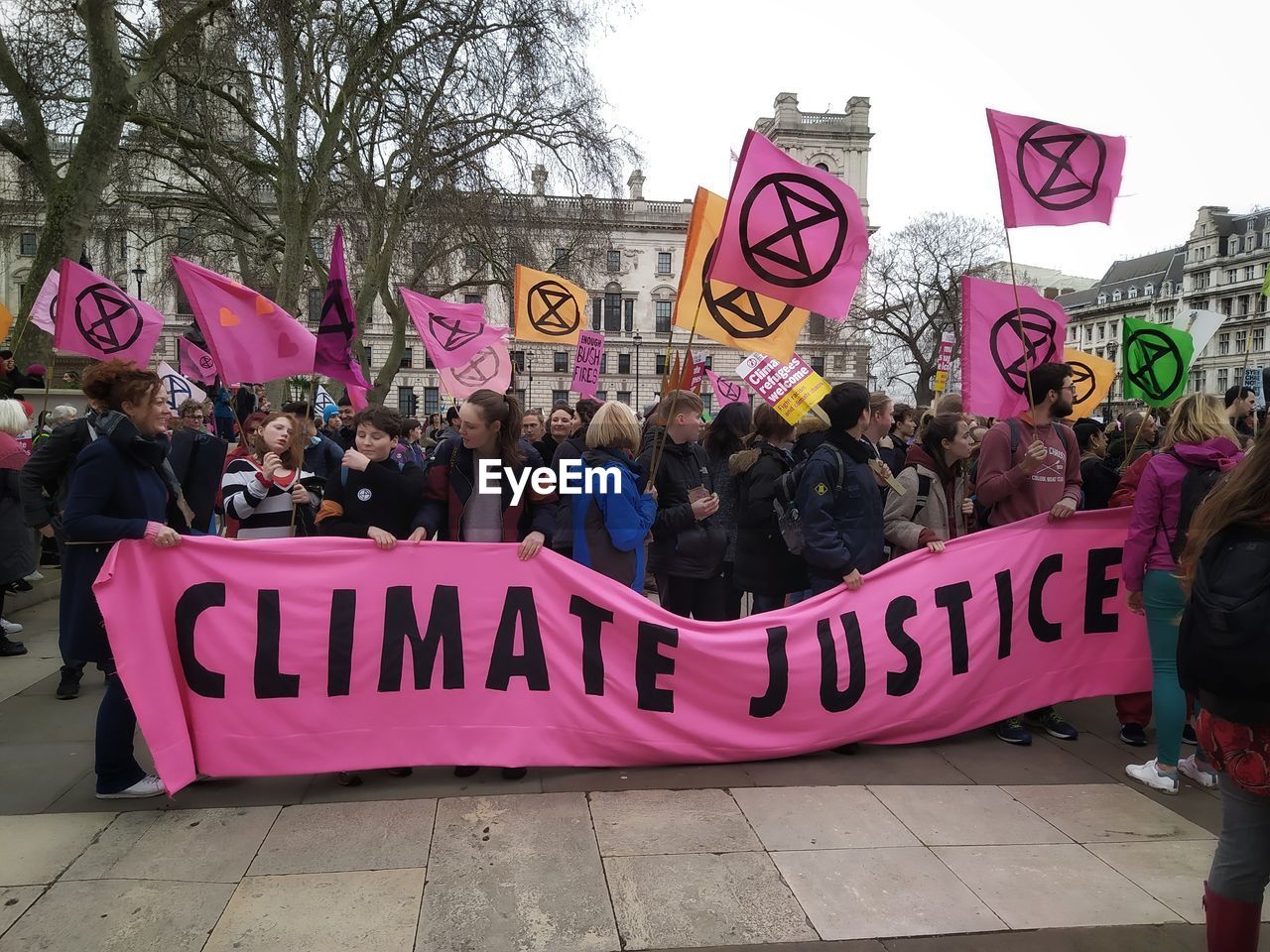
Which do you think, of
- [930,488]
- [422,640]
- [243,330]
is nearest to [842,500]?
[930,488]

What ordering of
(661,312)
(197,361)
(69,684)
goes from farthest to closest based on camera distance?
1. (661,312)
2. (197,361)
3. (69,684)

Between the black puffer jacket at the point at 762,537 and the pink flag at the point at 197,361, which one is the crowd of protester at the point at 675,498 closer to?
the black puffer jacket at the point at 762,537

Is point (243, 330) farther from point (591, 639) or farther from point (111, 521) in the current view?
point (591, 639)

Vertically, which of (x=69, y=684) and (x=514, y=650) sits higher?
(x=514, y=650)

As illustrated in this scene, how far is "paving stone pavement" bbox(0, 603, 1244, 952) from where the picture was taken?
2.85m

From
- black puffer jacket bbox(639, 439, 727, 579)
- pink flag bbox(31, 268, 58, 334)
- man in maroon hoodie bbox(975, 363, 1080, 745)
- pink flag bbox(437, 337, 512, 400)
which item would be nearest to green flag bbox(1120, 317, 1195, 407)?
man in maroon hoodie bbox(975, 363, 1080, 745)

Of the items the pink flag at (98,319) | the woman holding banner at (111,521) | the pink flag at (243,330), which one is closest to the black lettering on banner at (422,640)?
the woman holding banner at (111,521)

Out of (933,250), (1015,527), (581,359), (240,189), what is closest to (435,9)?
(240,189)

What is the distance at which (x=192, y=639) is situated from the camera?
388 cm

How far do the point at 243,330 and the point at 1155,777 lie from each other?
5.62 meters

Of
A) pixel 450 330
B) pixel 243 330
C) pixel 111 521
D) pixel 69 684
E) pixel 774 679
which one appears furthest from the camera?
pixel 450 330

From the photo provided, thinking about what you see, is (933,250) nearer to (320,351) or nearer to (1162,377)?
(1162,377)

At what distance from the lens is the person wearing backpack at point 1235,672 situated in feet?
7.27

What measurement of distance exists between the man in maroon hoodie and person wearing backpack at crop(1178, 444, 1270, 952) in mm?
2408
